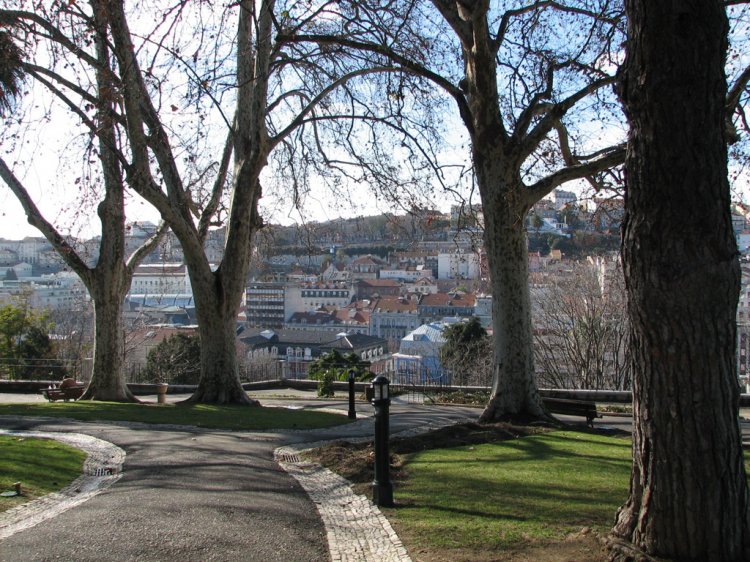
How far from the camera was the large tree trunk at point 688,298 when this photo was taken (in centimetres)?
388

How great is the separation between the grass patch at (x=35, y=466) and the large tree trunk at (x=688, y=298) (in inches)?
185

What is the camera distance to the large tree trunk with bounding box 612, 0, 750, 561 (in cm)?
388

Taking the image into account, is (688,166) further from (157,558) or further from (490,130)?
(490,130)

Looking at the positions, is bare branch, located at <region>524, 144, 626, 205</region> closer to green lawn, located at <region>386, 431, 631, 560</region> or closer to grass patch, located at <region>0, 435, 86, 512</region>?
green lawn, located at <region>386, 431, 631, 560</region>

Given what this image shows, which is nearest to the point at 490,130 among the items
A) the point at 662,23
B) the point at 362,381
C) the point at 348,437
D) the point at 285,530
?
the point at 348,437

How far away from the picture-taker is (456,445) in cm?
880

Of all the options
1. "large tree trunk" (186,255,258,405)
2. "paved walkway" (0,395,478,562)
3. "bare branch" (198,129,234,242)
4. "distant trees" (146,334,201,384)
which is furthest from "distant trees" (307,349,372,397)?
"paved walkway" (0,395,478,562)

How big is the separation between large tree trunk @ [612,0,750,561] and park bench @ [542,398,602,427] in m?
7.91

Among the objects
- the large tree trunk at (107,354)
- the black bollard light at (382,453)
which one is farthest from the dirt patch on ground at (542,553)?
the large tree trunk at (107,354)

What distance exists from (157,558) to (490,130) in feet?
28.5

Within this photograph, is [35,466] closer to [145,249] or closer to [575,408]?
[575,408]

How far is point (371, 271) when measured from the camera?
96.1 m

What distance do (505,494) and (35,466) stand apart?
15.0 ft

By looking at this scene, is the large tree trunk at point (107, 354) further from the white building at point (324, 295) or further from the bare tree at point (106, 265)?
the white building at point (324, 295)
